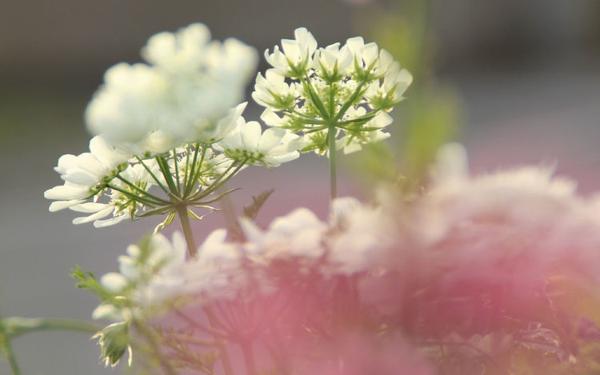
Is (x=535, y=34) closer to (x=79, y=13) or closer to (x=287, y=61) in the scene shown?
(x=79, y=13)

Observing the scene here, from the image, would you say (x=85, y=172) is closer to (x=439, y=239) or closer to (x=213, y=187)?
(x=213, y=187)

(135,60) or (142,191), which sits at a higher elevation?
(135,60)

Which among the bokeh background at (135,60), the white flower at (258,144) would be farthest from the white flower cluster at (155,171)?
the bokeh background at (135,60)

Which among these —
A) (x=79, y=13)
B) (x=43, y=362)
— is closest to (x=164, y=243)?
(x=43, y=362)

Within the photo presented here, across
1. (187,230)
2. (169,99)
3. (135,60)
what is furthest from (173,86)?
(135,60)

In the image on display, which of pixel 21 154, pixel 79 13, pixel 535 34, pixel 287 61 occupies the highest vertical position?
pixel 79 13
